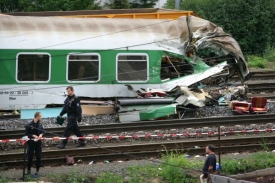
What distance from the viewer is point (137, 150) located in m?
16.2

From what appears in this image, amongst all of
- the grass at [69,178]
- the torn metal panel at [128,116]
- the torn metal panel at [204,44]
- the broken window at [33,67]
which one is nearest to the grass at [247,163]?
the grass at [69,178]

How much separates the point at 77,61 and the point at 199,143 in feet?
19.4

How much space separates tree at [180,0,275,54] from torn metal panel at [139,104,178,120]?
18.0 meters

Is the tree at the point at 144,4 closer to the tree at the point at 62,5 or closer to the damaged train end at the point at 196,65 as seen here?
the tree at the point at 62,5

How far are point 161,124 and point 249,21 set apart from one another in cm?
1946

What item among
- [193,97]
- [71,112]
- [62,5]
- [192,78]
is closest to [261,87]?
[192,78]

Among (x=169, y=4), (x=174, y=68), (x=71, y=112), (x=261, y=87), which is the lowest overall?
(x=261, y=87)

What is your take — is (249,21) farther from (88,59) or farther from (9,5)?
(88,59)

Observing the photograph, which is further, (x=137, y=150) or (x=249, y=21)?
(x=249, y=21)

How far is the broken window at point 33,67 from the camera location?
66.1 feet

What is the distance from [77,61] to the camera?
20.5 meters

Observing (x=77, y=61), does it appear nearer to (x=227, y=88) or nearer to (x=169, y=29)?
(x=169, y=29)

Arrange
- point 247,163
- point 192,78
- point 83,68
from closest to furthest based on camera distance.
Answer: point 247,163, point 83,68, point 192,78

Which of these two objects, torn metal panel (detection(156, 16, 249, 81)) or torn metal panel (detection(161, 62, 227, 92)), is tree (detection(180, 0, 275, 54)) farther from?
torn metal panel (detection(161, 62, 227, 92))
